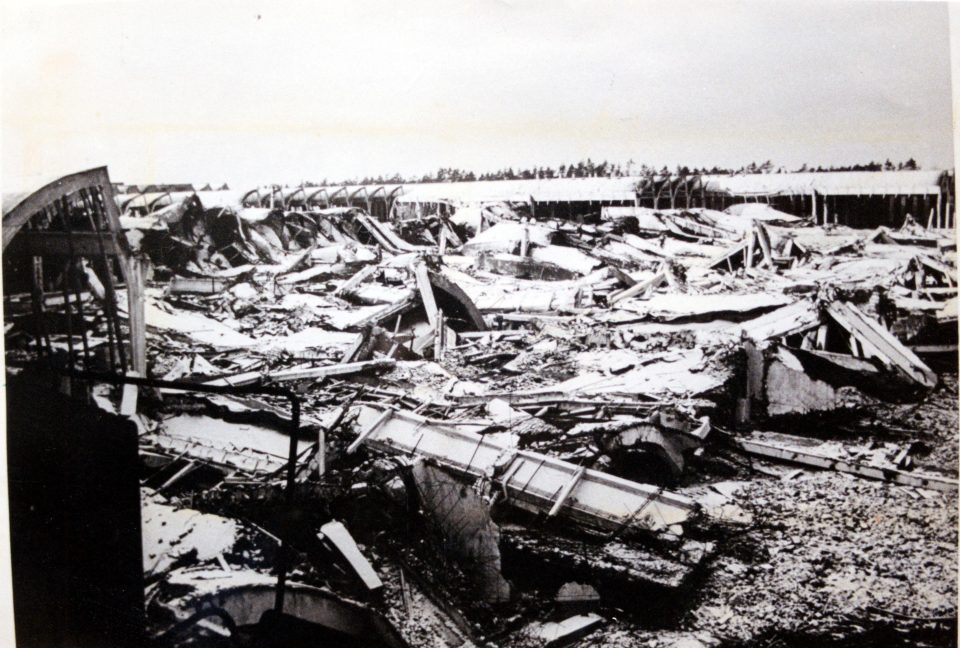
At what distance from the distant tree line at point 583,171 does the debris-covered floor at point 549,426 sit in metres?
0.12

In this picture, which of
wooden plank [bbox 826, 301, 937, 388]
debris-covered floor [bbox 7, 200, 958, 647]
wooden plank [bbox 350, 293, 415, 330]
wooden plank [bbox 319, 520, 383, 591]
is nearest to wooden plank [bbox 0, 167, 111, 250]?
debris-covered floor [bbox 7, 200, 958, 647]

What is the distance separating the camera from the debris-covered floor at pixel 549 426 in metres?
2.11

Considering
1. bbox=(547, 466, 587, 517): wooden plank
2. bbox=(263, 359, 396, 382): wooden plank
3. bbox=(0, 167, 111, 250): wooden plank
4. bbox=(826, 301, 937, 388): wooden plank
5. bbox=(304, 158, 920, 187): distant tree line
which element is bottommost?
bbox=(547, 466, 587, 517): wooden plank

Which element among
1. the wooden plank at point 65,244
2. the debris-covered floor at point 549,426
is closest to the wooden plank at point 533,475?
the debris-covered floor at point 549,426

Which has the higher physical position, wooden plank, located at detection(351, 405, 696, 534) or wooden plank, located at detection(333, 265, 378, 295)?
wooden plank, located at detection(333, 265, 378, 295)

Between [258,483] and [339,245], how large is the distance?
84 centimetres

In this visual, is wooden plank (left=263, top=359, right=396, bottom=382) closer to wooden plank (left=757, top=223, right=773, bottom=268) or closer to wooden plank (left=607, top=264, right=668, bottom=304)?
wooden plank (left=607, top=264, right=668, bottom=304)

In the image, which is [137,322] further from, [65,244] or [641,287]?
[641,287]

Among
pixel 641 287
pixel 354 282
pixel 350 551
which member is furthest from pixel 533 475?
pixel 354 282

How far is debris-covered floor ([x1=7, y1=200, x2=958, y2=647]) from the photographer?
2107 mm

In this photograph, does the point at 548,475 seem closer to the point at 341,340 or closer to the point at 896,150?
the point at 341,340

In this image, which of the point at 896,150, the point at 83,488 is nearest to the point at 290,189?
the point at 83,488

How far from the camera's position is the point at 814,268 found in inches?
90.4

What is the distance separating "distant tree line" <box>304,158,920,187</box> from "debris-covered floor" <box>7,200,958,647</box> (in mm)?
120
